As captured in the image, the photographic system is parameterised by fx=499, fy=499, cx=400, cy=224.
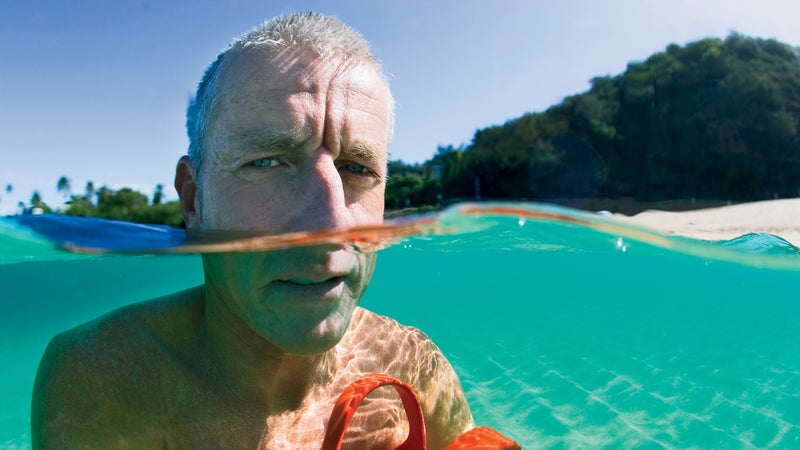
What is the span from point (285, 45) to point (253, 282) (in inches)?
45.6

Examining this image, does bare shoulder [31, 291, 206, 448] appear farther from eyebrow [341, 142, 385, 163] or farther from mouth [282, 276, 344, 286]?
eyebrow [341, 142, 385, 163]

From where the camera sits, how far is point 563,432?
5832 millimetres

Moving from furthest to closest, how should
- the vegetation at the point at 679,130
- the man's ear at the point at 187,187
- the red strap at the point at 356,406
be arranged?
the vegetation at the point at 679,130, the man's ear at the point at 187,187, the red strap at the point at 356,406

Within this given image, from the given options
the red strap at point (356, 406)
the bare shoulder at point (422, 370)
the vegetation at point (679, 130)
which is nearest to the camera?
the red strap at point (356, 406)

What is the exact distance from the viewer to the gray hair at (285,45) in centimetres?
242

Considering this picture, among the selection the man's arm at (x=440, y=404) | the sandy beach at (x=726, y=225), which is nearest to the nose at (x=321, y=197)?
the man's arm at (x=440, y=404)

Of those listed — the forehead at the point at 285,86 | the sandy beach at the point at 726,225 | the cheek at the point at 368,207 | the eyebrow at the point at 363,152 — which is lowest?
the sandy beach at the point at 726,225

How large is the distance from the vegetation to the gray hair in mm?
13229

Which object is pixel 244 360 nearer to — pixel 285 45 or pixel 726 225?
pixel 285 45

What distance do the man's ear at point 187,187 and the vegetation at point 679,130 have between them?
44.0 feet

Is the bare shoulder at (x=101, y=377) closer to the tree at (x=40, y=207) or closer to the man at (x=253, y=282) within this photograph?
the man at (x=253, y=282)

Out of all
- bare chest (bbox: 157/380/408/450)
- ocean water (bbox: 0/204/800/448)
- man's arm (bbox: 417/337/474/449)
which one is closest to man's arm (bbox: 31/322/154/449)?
bare chest (bbox: 157/380/408/450)

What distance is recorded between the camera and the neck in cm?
258

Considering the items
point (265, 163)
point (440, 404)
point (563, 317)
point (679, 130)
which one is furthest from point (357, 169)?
point (679, 130)
